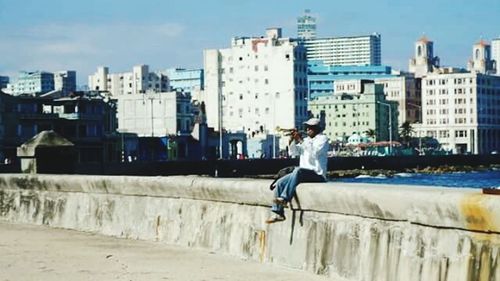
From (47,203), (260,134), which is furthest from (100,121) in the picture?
(47,203)

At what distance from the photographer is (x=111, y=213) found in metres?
14.7

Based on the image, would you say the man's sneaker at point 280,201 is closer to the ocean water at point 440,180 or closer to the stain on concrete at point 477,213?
the stain on concrete at point 477,213

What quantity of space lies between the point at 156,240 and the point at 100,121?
9740 cm

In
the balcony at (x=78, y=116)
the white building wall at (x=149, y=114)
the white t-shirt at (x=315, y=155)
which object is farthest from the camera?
the white building wall at (x=149, y=114)

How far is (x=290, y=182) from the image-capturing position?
10445mm

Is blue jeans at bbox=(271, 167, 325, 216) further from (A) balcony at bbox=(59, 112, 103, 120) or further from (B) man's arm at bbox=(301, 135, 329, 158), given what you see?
(A) balcony at bbox=(59, 112, 103, 120)

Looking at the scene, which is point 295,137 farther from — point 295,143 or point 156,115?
point 156,115

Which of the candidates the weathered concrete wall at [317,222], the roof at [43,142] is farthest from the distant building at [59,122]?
the weathered concrete wall at [317,222]

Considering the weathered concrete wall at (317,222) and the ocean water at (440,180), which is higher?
the weathered concrete wall at (317,222)

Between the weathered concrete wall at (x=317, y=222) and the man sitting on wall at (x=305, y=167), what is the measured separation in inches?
5.0

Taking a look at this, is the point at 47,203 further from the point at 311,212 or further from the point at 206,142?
the point at 206,142

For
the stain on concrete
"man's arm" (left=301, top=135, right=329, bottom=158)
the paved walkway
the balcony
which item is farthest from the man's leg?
the balcony

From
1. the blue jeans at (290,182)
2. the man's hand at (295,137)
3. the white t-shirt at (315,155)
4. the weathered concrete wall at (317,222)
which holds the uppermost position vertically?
the man's hand at (295,137)

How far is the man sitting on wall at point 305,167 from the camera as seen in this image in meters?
10.5
